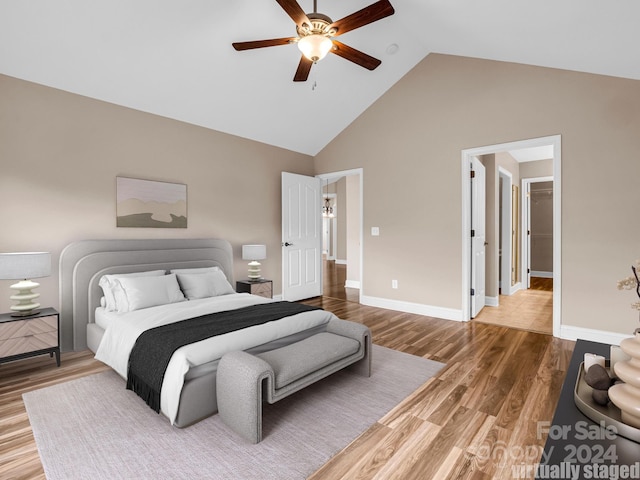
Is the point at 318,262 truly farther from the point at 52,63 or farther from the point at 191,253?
the point at 52,63

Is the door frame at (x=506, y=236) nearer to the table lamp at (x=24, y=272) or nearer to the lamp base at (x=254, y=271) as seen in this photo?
the lamp base at (x=254, y=271)

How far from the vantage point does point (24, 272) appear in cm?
280

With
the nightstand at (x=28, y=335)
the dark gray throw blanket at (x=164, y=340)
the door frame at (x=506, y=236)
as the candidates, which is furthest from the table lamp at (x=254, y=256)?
the door frame at (x=506, y=236)

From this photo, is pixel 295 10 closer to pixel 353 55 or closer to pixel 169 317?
pixel 353 55

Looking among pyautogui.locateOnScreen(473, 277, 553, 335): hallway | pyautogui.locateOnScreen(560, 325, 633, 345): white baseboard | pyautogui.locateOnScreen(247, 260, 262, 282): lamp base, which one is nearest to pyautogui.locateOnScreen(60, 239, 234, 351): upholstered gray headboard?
pyautogui.locateOnScreen(247, 260, 262, 282): lamp base

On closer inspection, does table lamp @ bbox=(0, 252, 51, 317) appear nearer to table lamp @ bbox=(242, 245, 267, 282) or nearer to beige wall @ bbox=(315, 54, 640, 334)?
table lamp @ bbox=(242, 245, 267, 282)

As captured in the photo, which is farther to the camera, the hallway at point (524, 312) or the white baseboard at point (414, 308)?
the white baseboard at point (414, 308)

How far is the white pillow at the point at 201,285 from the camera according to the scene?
12.0ft

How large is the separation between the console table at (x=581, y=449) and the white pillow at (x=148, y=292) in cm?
321

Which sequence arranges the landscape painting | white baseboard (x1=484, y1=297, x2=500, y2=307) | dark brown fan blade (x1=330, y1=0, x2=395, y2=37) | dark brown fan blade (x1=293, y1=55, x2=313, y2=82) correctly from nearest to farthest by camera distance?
dark brown fan blade (x1=330, y1=0, x2=395, y2=37) → dark brown fan blade (x1=293, y1=55, x2=313, y2=82) → the landscape painting → white baseboard (x1=484, y1=297, x2=500, y2=307)

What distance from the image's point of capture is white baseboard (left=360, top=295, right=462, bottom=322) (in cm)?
458

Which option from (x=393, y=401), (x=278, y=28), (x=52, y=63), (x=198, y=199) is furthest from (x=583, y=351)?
(x=52, y=63)

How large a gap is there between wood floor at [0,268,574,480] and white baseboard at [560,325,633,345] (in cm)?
12

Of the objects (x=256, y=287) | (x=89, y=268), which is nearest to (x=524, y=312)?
(x=256, y=287)
